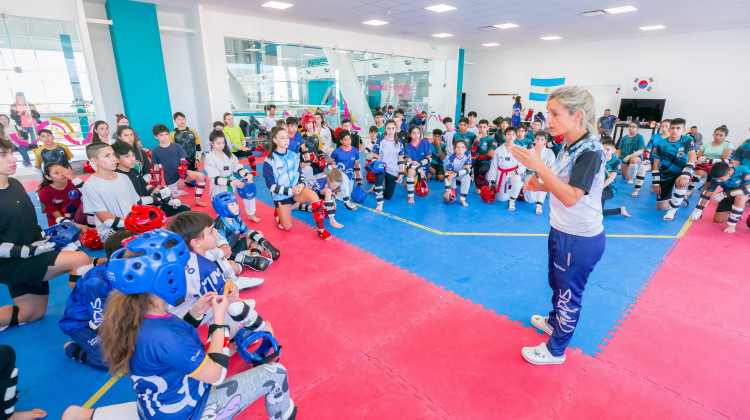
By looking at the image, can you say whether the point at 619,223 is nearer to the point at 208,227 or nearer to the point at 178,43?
the point at 208,227

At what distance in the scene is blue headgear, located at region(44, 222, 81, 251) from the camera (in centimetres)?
379

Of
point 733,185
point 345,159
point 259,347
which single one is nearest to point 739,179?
point 733,185

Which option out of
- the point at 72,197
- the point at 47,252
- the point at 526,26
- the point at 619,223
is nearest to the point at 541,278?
the point at 619,223

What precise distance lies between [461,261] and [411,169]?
10.3 ft

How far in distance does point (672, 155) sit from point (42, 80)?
15.7 meters

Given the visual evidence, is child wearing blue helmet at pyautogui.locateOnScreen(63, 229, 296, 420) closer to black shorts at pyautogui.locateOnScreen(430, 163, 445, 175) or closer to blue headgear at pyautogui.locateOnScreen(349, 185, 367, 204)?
blue headgear at pyautogui.locateOnScreen(349, 185, 367, 204)

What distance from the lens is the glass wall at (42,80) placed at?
908 cm

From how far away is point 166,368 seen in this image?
5.55ft

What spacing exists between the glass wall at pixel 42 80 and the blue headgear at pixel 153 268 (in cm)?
1129

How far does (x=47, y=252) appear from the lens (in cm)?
335

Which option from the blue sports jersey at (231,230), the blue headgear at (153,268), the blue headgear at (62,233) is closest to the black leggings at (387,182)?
the blue sports jersey at (231,230)

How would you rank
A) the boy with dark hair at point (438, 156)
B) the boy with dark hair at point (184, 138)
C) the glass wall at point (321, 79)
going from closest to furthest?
the boy with dark hair at point (184, 138) → the boy with dark hair at point (438, 156) → the glass wall at point (321, 79)

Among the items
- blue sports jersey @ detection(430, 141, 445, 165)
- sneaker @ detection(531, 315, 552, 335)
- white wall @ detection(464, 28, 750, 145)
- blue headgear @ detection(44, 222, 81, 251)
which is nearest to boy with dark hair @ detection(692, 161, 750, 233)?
sneaker @ detection(531, 315, 552, 335)

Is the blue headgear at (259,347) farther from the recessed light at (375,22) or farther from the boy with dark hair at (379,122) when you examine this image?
the recessed light at (375,22)
